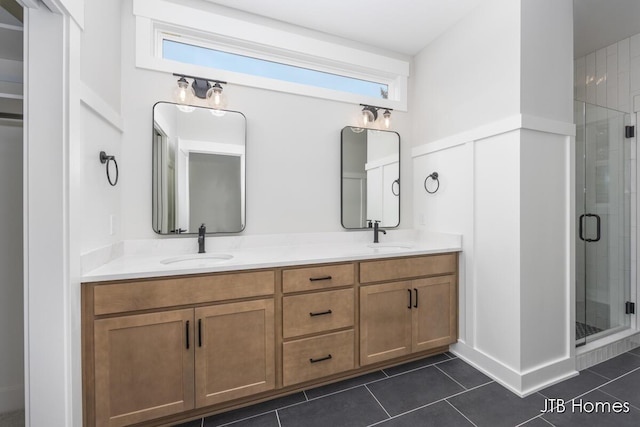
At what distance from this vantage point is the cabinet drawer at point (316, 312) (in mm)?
1670

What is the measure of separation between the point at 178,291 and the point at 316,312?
2.63 feet

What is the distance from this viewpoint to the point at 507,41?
1826 mm

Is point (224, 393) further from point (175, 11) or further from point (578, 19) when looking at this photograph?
point (578, 19)

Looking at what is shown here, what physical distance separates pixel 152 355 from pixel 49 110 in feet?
3.95

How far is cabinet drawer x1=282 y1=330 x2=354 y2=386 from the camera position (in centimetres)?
167

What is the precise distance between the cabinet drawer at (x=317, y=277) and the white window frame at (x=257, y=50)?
146cm

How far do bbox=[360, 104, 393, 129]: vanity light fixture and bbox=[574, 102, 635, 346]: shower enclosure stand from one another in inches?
59.6

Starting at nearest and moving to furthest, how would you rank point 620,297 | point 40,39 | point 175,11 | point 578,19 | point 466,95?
point 40,39 → point 175,11 → point 466,95 → point 578,19 → point 620,297

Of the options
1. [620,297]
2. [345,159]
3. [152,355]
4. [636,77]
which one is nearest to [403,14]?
[345,159]

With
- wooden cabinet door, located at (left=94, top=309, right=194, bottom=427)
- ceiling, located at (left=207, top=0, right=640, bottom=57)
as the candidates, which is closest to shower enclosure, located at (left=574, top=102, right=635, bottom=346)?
ceiling, located at (left=207, top=0, right=640, bottom=57)

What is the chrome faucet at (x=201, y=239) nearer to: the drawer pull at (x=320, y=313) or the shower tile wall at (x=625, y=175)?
the drawer pull at (x=320, y=313)

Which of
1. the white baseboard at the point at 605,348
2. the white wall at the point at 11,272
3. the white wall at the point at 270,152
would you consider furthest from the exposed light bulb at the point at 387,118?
the white wall at the point at 11,272

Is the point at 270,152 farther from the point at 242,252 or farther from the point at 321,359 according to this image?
the point at 321,359

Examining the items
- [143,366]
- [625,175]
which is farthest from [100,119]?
[625,175]
